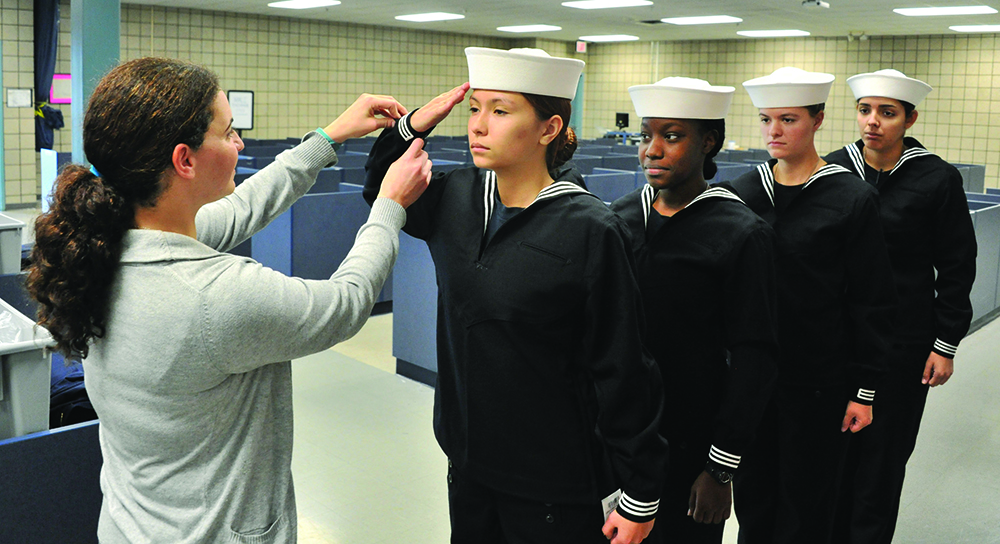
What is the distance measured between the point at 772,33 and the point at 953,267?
12014mm

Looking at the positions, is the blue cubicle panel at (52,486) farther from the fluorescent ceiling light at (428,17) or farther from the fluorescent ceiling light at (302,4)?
the fluorescent ceiling light at (428,17)

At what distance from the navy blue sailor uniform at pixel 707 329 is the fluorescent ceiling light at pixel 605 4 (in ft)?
28.4

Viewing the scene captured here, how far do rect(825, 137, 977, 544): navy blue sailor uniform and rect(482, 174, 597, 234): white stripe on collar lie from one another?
4.22 feet

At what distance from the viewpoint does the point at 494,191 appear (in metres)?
1.45

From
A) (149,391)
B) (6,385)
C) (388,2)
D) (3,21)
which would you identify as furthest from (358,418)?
(3,21)

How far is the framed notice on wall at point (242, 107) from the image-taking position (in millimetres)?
11648

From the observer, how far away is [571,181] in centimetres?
144

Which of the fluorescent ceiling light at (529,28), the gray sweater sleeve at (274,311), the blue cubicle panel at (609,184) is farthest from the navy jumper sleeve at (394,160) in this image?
the fluorescent ceiling light at (529,28)

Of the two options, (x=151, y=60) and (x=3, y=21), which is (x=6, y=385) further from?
(x=3, y=21)

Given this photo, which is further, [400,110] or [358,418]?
[358,418]

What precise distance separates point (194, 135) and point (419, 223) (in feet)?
1.66

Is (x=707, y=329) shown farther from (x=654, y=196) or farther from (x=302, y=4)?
(x=302, y=4)

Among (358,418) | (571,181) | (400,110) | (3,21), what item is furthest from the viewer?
(3,21)

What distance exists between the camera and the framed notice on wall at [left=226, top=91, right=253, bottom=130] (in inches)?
459
